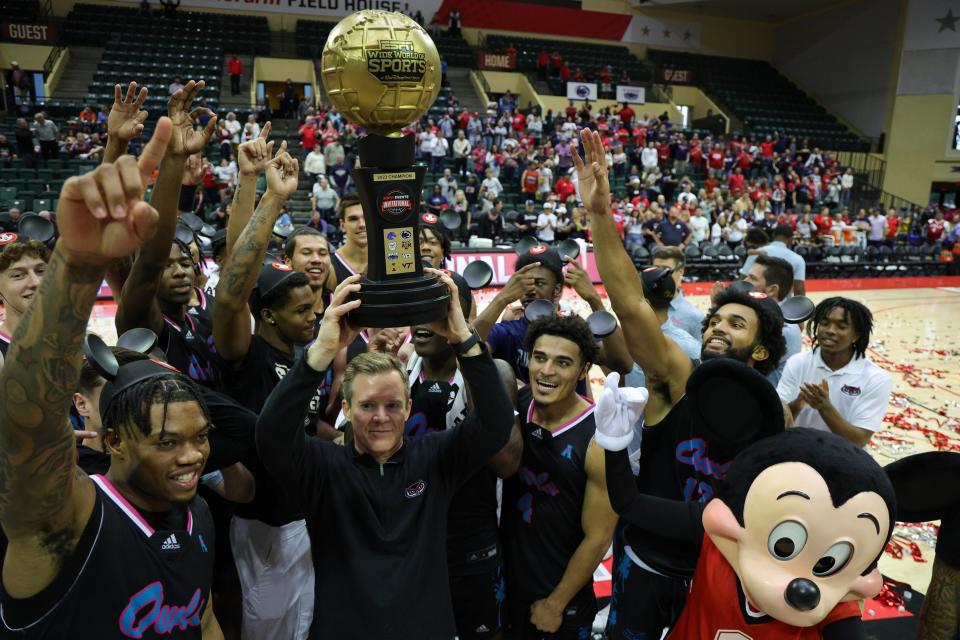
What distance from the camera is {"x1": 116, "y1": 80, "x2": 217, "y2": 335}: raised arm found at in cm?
253

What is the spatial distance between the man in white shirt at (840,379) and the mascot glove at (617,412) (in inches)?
60.9

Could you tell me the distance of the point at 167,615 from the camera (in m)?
1.65

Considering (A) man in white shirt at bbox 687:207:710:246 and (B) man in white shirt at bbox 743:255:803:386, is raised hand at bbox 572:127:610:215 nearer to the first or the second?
(B) man in white shirt at bbox 743:255:803:386

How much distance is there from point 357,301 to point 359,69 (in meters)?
0.69

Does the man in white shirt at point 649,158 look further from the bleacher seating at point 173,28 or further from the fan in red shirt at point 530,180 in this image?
the bleacher seating at point 173,28

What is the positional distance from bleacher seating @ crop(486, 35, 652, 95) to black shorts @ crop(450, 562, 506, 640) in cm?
2332

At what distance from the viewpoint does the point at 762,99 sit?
26391 millimetres

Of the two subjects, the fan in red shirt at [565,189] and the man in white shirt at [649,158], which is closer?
the fan in red shirt at [565,189]

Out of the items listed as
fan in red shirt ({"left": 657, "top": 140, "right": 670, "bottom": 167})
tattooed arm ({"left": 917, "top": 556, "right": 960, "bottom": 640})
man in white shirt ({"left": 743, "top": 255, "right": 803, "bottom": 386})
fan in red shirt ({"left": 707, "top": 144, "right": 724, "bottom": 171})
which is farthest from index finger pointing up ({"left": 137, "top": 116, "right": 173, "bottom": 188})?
fan in red shirt ({"left": 707, "top": 144, "right": 724, "bottom": 171})

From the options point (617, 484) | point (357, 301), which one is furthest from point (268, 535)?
point (617, 484)

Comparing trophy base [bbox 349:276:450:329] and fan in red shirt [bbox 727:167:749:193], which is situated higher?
fan in red shirt [bbox 727:167:749:193]

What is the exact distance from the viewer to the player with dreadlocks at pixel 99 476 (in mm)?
1091

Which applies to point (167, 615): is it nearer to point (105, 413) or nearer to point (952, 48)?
point (105, 413)

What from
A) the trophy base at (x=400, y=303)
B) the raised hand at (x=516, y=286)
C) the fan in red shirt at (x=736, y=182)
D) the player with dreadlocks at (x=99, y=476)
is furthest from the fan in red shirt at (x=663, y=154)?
the player with dreadlocks at (x=99, y=476)
